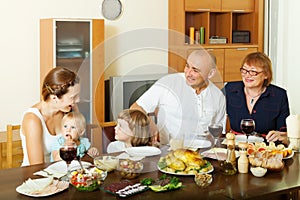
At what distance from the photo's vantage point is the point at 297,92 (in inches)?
228

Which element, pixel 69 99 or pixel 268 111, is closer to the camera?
pixel 69 99

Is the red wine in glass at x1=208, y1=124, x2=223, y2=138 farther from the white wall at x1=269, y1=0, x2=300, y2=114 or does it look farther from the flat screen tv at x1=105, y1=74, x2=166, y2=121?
the white wall at x1=269, y1=0, x2=300, y2=114

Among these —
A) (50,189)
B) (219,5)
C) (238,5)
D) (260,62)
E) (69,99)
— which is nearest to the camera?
(50,189)

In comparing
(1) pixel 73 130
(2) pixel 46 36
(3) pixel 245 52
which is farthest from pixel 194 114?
(3) pixel 245 52

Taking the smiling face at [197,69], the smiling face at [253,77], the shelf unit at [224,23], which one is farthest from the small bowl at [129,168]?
the shelf unit at [224,23]

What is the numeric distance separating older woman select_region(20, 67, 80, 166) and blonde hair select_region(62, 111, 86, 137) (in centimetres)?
4

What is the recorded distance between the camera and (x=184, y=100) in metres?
2.79

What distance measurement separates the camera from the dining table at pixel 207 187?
2.00m

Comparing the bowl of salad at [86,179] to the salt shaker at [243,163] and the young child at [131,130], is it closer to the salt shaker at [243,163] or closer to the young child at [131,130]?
the young child at [131,130]

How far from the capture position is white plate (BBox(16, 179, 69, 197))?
195cm

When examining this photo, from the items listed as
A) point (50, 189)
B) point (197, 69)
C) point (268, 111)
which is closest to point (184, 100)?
point (197, 69)

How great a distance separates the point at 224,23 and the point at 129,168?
3.78 m

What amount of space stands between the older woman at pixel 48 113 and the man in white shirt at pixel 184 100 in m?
0.36

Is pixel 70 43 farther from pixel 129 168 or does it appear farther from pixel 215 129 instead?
pixel 129 168
